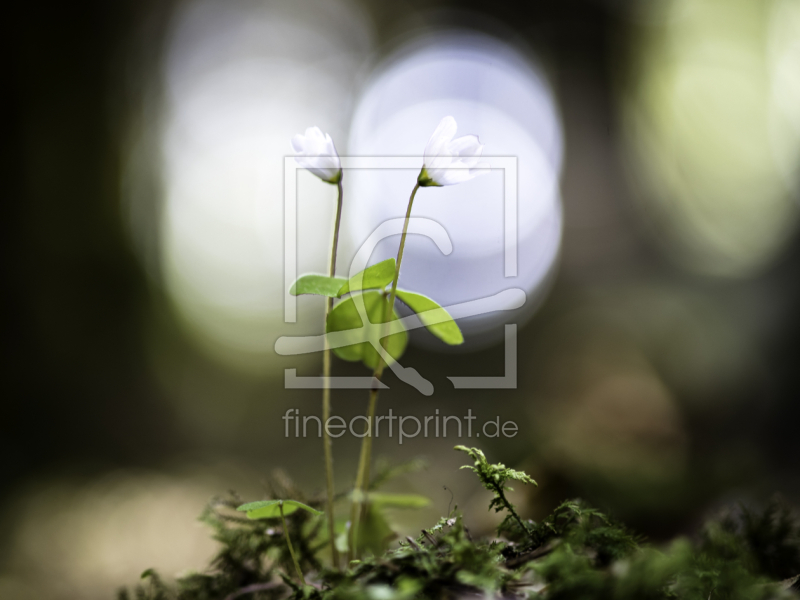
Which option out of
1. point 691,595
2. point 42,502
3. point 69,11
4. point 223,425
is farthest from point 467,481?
point 69,11

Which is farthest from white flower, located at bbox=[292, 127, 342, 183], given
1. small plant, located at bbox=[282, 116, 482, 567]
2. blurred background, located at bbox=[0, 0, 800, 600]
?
blurred background, located at bbox=[0, 0, 800, 600]

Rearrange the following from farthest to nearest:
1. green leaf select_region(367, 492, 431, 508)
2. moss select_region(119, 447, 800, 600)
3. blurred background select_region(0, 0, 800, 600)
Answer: blurred background select_region(0, 0, 800, 600)
green leaf select_region(367, 492, 431, 508)
moss select_region(119, 447, 800, 600)

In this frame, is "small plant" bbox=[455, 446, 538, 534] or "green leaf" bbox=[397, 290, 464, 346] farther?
"green leaf" bbox=[397, 290, 464, 346]

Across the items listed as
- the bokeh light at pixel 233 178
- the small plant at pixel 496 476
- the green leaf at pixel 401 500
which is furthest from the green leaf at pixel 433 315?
the bokeh light at pixel 233 178

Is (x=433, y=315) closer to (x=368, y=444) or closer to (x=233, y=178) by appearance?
(x=368, y=444)

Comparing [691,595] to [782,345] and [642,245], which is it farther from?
[642,245]

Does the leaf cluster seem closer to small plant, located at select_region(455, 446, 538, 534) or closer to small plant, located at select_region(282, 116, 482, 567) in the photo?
small plant, located at select_region(282, 116, 482, 567)
